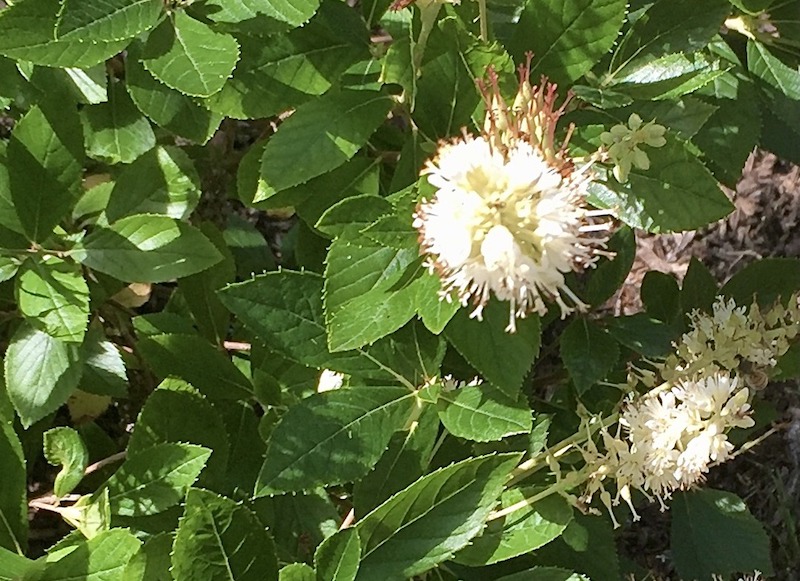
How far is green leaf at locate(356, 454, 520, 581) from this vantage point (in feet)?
2.79

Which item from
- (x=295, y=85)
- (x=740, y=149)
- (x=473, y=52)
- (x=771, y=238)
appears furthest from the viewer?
(x=771, y=238)

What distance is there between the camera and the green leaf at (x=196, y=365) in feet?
3.63

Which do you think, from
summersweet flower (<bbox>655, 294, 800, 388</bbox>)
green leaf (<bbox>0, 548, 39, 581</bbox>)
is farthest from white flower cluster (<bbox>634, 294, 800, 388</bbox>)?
green leaf (<bbox>0, 548, 39, 581</bbox>)

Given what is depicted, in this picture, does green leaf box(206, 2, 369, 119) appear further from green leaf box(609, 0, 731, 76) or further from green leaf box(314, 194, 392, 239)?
green leaf box(609, 0, 731, 76)

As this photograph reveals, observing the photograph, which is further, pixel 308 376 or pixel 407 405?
pixel 308 376

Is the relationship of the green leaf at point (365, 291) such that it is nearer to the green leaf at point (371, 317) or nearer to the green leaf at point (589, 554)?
the green leaf at point (371, 317)

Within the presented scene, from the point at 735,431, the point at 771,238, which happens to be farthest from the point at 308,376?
the point at 771,238

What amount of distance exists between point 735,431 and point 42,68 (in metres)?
1.06

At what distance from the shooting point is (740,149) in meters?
1.05

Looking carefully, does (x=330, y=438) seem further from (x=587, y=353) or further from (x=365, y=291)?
(x=587, y=353)

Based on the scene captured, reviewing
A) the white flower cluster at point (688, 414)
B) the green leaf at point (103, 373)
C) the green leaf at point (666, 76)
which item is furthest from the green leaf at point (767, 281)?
A: the green leaf at point (103, 373)

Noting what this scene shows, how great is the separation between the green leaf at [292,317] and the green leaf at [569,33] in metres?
0.33

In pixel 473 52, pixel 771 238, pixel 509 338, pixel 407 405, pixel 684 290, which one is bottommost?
pixel 771 238

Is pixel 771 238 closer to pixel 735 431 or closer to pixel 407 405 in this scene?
pixel 735 431
